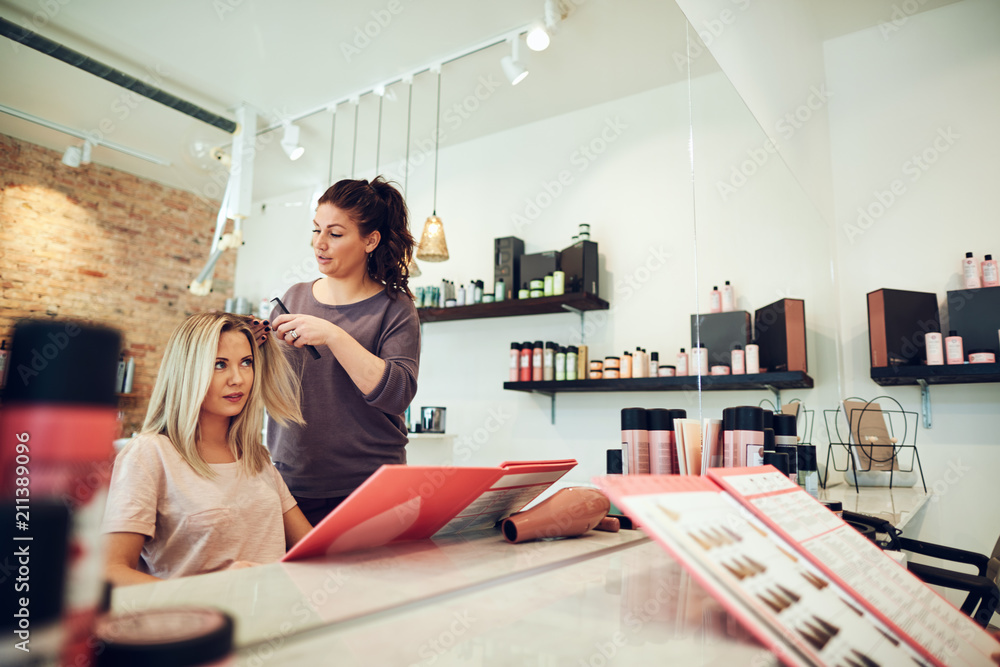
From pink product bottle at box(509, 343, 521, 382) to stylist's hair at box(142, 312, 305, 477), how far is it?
7.97 feet

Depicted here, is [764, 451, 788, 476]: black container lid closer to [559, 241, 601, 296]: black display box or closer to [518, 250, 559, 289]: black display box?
[559, 241, 601, 296]: black display box

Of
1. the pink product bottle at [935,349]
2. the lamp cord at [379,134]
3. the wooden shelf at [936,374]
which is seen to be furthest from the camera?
the lamp cord at [379,134]

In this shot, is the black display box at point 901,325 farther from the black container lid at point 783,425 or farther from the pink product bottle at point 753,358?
the black container lid at point 783,425

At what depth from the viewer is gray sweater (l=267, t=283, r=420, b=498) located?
4.53ft

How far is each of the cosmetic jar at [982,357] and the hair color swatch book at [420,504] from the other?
2.41m

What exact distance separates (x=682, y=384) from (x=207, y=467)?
2.25m

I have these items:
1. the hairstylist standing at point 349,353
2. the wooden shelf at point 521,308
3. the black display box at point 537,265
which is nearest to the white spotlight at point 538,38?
the black display box at point 537,265

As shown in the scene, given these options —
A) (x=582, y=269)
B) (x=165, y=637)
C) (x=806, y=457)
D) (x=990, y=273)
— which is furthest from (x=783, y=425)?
(x=582, y=269)

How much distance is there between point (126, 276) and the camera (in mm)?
4324

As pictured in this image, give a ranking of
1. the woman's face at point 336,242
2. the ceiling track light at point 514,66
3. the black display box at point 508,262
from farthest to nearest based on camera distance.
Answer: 1. the black display box at point 508,262
2. the ceiling track light at point 514,66
3. the woman's face at point 336,242

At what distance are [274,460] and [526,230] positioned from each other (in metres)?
2.93

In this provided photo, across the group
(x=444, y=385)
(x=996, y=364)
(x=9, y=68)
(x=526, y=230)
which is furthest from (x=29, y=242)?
(x=996, y=364)

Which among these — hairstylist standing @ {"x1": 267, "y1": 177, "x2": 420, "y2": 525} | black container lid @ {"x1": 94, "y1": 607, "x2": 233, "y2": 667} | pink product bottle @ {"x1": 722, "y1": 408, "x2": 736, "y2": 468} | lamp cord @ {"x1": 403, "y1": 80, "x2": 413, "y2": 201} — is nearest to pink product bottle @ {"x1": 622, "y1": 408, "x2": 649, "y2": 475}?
pink product bottle @ {"x1": 722, "y1": 408, "x2": 736, "y2": 468}

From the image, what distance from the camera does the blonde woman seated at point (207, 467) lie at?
100cm
